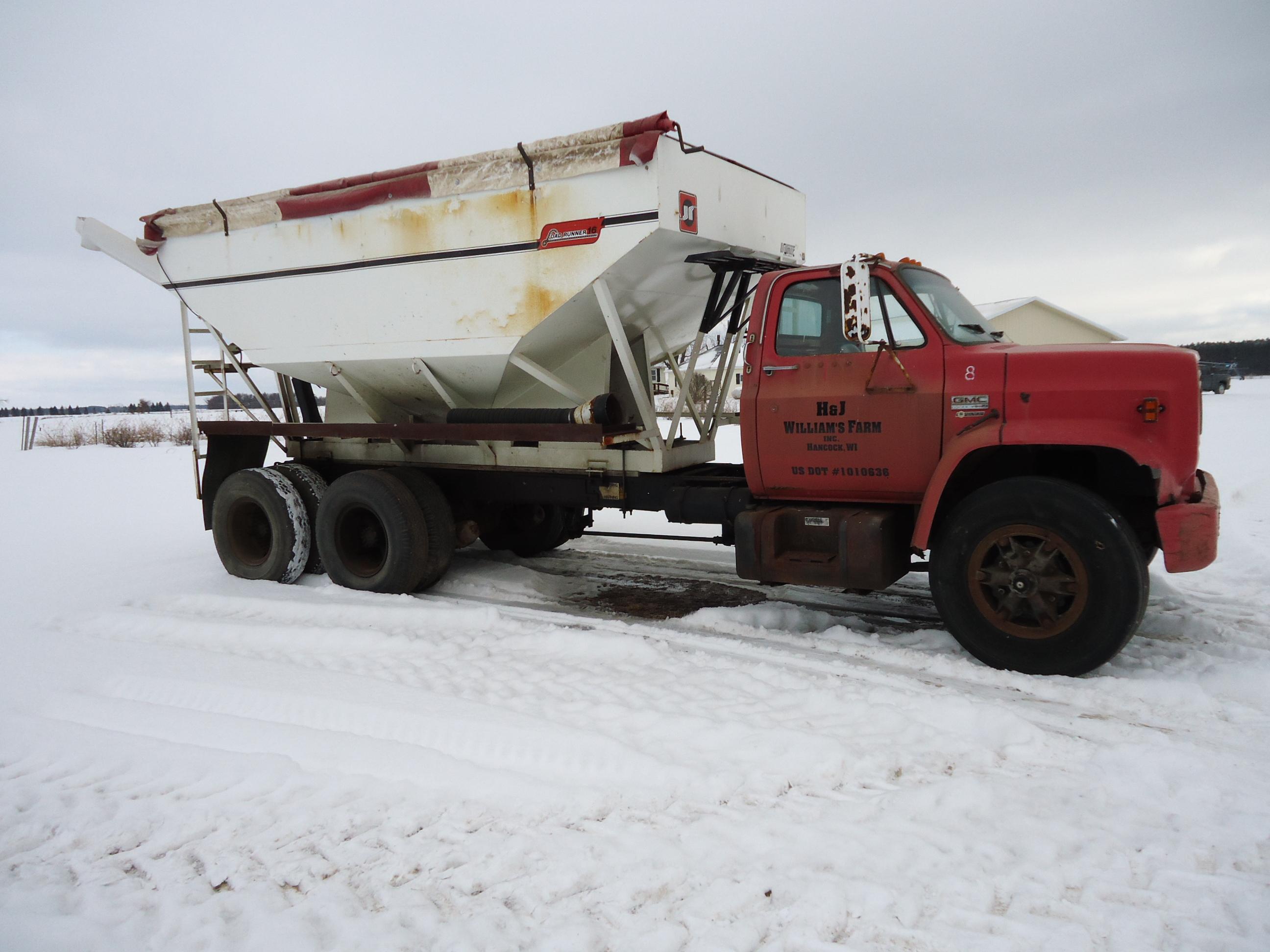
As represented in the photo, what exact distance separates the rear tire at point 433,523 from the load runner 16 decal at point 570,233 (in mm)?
2415

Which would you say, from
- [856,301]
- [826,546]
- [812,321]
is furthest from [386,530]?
[856,301]

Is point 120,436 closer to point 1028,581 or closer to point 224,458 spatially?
point 224,458

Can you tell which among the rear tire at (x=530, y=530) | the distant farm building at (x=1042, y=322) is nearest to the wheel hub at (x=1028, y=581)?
the rear tire at (x=530, y=530)

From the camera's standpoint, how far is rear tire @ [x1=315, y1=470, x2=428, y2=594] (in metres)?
6.62

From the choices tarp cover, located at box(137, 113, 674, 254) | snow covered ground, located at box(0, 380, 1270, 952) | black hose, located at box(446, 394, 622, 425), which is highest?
tarp cover, located at box(137, 113, 674, 254)

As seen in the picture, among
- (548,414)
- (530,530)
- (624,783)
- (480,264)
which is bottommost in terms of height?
(624,783)

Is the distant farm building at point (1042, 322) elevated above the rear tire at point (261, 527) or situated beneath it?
elevated above

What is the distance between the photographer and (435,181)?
6.08 meters

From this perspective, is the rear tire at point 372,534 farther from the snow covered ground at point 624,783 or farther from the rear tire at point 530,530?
the rear tire at point 530,530

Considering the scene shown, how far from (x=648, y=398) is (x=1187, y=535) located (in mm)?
3739

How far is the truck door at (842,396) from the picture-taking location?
4.84 metres

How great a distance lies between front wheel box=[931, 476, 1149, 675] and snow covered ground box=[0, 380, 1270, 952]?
0.23 metres

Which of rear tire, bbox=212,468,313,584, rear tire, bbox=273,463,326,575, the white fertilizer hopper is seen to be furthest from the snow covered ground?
the white fertilizer hopper

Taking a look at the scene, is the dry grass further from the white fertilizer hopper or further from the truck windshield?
the truck windshield
